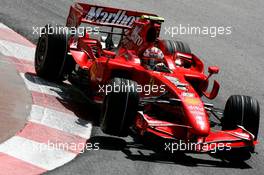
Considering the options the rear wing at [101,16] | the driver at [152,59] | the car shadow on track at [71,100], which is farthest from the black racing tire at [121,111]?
the rear wing at [101,16]

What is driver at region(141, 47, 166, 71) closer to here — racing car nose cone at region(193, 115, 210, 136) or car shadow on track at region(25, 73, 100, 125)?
car shadow on track at region(25, 73, 100, 125)

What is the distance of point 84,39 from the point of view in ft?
41.3

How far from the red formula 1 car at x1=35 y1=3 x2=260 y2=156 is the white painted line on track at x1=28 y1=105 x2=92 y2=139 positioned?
42 centimetres

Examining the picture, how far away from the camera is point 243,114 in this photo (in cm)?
1053

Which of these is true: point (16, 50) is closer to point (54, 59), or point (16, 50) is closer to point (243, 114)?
point (54, 59)

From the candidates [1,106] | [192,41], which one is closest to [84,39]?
[1,106]

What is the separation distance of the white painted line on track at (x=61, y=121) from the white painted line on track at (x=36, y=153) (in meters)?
0.83

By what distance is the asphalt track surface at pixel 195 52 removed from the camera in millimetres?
9391

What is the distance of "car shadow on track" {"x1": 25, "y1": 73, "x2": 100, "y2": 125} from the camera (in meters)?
11.1

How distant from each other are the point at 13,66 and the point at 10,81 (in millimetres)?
827

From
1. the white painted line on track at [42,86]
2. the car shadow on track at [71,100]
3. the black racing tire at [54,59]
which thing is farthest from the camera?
the black racing tire at [54,59]

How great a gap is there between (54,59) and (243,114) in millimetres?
3403

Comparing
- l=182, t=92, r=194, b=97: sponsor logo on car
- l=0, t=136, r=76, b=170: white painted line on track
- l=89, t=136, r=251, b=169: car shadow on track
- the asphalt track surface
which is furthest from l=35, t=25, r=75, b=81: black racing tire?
l=0, t=136, r=76, b=170: white painted line on track

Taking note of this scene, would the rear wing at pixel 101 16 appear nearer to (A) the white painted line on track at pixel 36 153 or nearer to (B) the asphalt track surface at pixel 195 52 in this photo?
(B) the asphalt track surface at pixel 195 52
